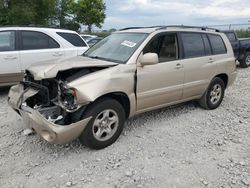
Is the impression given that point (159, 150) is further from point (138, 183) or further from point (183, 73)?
point (183, 73)

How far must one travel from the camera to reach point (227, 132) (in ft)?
15.7

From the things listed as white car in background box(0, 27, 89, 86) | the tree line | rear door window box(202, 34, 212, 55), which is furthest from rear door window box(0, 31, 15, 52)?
the tree line

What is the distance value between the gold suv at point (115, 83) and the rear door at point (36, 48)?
86.8 inches

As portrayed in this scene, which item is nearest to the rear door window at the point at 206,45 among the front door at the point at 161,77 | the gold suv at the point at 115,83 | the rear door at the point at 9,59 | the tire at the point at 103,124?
the gold suv at the point at 115,83

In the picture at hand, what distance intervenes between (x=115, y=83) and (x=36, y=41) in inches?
149

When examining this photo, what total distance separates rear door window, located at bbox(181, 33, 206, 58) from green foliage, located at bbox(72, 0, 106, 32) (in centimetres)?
3637

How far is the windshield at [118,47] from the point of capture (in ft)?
14.6

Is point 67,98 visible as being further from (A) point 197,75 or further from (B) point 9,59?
(B) point 9,59

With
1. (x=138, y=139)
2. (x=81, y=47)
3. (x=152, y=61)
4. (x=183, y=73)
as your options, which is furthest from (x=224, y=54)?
(x=81, y=47)

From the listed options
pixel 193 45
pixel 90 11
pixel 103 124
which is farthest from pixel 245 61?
pixel 90 11

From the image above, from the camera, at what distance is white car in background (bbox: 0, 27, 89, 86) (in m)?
6.56

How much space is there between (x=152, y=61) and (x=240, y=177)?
1994 millimetres

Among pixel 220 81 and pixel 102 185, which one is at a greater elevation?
pixel 220 81

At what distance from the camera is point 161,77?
4.64 meters
